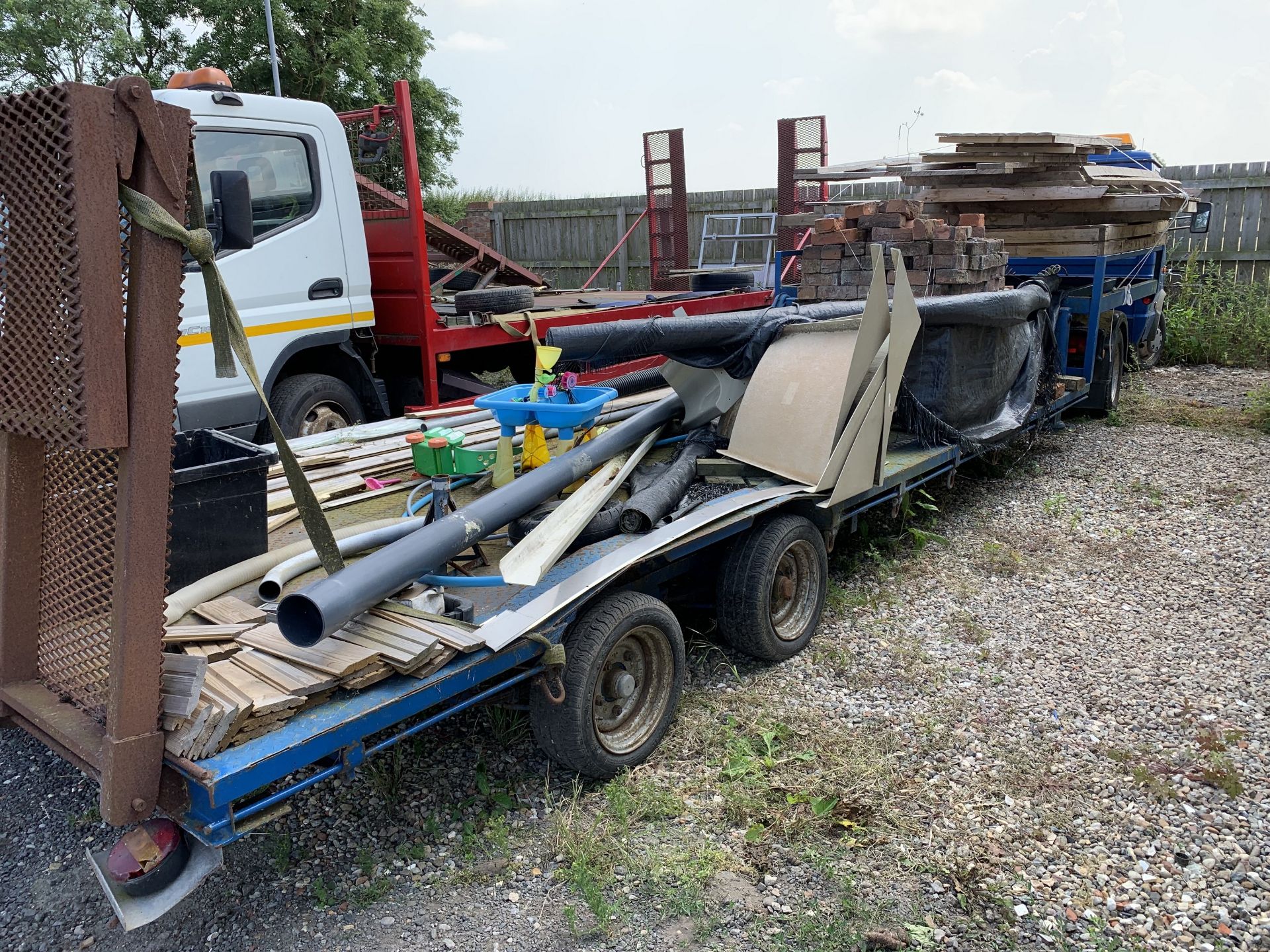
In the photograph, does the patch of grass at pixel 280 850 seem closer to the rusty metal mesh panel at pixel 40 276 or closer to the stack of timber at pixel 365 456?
the stack of timber at pixel 365 456

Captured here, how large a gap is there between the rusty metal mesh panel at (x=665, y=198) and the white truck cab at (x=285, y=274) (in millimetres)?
5789

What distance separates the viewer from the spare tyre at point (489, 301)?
7.39 meters

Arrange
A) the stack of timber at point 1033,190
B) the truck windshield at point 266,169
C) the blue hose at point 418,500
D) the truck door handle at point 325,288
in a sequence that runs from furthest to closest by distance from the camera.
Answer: the stack of timber at point 1033,190 → the truck door handle at point 325,288 → the truck windshield at point 266,169 → the blue hose at point 418,500

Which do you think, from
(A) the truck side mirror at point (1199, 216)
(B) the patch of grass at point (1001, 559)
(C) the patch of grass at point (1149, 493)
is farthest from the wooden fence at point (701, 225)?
(B) the patch of grass at point (1001, 559)

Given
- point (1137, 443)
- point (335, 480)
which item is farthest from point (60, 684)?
point (1137, 443)

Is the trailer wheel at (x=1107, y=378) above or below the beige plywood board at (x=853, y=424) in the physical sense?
below

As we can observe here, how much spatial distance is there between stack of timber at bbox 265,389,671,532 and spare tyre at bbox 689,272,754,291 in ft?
12.3

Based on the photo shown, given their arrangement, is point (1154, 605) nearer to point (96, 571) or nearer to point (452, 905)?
point (452, 905)

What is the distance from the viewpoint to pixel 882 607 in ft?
17.1

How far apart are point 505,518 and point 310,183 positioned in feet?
12.4

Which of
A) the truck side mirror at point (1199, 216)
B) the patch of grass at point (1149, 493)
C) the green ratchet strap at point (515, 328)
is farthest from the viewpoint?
the truck side mirror at point (1199, 216)

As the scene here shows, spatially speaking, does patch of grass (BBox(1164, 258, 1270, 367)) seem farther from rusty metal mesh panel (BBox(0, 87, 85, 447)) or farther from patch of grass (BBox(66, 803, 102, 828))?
rusty metal mesh panel (BBox(0, 87, 85, 447))

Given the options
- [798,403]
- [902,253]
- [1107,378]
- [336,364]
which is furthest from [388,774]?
[1107,378]

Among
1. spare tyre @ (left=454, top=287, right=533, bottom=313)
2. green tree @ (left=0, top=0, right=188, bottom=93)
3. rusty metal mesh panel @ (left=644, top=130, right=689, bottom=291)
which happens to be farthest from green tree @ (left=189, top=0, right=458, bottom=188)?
spare tyre @ (left=454, top=287, right=533, bottom=313)
